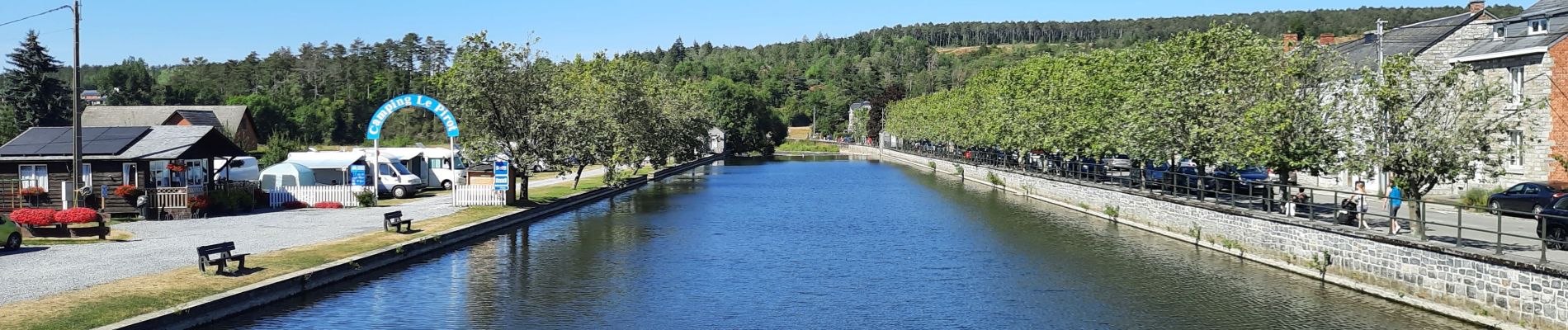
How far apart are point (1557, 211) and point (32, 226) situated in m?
44.1

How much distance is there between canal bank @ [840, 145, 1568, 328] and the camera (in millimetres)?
19578

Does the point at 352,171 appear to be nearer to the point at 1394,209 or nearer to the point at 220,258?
the point at 220,258

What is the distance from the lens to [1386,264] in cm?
2441

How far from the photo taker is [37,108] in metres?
88.6

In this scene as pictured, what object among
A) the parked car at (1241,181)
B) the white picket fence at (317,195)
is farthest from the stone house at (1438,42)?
the white picket fence at (317,195)

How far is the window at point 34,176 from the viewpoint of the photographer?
130ft

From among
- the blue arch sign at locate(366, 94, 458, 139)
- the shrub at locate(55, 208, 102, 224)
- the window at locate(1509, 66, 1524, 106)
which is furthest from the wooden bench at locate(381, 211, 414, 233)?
the window at locate(1509, 66, 1524, 106)

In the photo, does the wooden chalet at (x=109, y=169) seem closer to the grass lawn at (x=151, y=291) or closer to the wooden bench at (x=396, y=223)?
the wooden bench at (x=396, y=223)

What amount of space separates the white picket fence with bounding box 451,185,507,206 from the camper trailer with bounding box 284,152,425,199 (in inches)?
309

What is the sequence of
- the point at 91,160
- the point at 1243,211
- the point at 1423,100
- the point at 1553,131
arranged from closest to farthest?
the point at 1423,100
the point at 1243,211
the point at 91,160
the point at 1553,131

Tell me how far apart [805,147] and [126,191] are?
148 m

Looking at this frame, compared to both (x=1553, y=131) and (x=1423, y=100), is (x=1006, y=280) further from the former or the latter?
(x=1553, y=131)

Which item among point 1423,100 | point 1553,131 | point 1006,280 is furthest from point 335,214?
point 1553,131

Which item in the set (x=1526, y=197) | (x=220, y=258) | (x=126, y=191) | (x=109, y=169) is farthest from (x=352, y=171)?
(x=1526, y=197)
